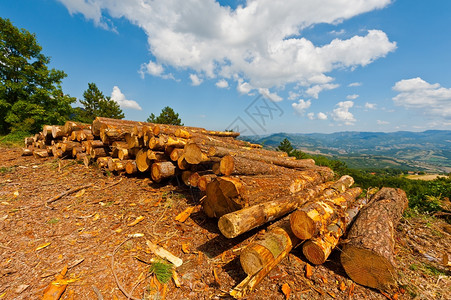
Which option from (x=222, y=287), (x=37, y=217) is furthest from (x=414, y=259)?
(x=37, y=217)

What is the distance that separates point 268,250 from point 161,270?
159 centimetres

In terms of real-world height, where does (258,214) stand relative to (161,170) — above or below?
below

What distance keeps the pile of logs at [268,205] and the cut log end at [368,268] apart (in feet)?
0.04

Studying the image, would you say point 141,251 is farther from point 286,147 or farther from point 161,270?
point 286,147

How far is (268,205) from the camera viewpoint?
10.2 ft

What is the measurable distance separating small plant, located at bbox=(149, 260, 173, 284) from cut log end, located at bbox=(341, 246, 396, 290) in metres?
2.67

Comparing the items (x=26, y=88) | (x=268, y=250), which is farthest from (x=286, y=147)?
(x=26, y=88)

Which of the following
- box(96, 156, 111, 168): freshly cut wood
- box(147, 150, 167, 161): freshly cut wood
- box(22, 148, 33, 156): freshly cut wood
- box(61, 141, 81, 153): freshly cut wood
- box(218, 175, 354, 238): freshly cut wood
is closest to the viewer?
box(218, 175, 354, 238): freshly cut wood

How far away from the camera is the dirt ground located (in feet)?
7.55

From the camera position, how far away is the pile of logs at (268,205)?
8.10 ft

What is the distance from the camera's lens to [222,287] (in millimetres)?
2373

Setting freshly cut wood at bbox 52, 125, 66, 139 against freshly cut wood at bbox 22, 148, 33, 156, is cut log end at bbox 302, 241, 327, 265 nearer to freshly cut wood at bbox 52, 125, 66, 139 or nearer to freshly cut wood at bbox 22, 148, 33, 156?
freshly cut wood at bbox 52, 125, 66, 139

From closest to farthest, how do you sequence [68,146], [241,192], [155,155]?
[241,192] → [155,155] → [68,146]

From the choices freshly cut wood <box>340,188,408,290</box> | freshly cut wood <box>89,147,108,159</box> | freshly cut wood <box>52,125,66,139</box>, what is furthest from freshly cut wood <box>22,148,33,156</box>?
freshly cut wood <box>340,188,408,290</box>
